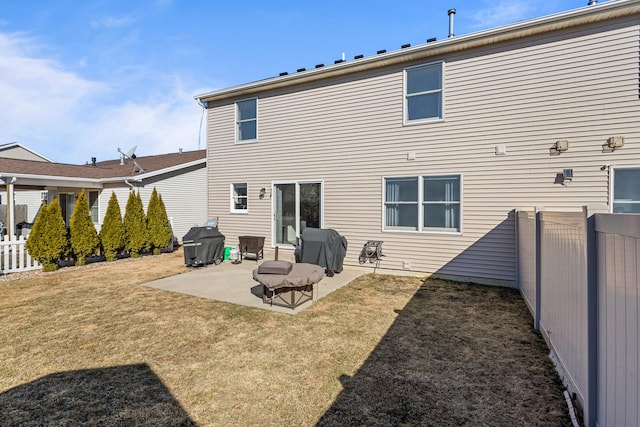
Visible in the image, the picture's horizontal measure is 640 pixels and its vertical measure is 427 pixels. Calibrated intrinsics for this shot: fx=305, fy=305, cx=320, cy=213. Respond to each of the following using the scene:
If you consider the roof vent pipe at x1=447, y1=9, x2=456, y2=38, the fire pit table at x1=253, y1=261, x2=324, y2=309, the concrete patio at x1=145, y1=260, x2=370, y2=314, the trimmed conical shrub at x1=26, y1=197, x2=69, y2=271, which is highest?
the roof vent pipe at x1=447, y1=9, x2=456, y2=38

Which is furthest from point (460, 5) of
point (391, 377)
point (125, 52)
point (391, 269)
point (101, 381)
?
point (125, 52)

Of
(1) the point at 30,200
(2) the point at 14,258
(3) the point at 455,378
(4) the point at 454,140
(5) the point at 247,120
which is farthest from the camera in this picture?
(1) the point at 30,200

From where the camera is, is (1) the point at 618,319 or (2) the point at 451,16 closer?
(1) the point at 618,319

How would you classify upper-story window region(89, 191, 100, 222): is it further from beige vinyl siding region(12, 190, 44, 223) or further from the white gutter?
beige vinyl siding region(12, 190, 44, 223)

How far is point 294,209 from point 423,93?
4.79m

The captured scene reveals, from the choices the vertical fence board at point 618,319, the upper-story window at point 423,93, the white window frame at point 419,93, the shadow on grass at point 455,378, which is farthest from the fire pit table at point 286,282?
the upper-story window at point 423,93

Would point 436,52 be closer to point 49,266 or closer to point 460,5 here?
point 460,5

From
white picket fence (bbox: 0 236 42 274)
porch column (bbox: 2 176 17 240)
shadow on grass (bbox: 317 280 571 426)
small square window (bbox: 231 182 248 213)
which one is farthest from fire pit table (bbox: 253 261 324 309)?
porch column (bbox: 2 176 17 240)

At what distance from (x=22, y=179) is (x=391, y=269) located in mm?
12746

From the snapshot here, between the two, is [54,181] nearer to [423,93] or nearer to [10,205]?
[10,205]

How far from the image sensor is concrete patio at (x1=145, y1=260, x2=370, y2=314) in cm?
570

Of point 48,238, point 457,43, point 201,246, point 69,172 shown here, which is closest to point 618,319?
point 457,43

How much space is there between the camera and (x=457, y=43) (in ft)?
23.0

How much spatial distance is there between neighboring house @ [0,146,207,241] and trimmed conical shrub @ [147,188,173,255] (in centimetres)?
164
